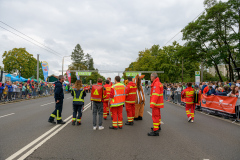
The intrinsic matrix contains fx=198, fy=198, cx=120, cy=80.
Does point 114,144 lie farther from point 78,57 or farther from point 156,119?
point 78,57

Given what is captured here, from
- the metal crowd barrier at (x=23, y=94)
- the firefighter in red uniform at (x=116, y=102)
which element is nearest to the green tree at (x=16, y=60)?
the metal crowd barrier at (x=23, y=94)

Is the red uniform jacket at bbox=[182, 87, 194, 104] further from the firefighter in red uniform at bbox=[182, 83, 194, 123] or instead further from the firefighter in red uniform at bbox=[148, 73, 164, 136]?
the firefighter in red uniform at bbox=[148, 73, 164, 136]

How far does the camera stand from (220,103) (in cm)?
1060

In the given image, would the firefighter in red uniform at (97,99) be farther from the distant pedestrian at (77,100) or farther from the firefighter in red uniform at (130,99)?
the firefighter in red uniform at (130,99)

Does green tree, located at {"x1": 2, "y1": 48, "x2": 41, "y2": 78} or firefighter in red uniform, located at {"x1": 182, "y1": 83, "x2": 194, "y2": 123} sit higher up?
green tree, located at {"x1": 2, "y1": 48, "x2": 41, "y2": 78}

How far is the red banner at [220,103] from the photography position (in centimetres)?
962

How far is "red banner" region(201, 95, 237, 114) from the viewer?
9617mm

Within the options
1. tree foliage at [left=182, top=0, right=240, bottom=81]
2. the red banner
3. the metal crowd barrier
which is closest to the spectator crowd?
the metal crowd barrier

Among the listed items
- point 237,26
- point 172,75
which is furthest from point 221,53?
point 172,75

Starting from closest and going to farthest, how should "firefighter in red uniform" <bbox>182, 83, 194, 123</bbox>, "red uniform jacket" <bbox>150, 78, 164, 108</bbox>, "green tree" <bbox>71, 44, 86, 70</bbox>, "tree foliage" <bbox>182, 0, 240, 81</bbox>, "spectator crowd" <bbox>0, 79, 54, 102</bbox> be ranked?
"red uniform jacket" <bbox>150, 78, 164, 108</bbox>, "firefighter in red uniform" <bbox>182, 83, 194, 123</bbox>, "spectator crowd" <bbox>0, 79, 54, 102</bbox>, "tree foliage" <bbox>182, 0, 240, 81</bbox>, "green tree" <bbox>71, 44, 86, 70</bbox>

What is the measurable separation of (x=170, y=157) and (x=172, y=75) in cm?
4699

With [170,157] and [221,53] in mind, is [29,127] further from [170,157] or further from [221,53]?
[221,53]

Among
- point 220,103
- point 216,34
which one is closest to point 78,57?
point 216,34

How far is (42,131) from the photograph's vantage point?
249 inches
